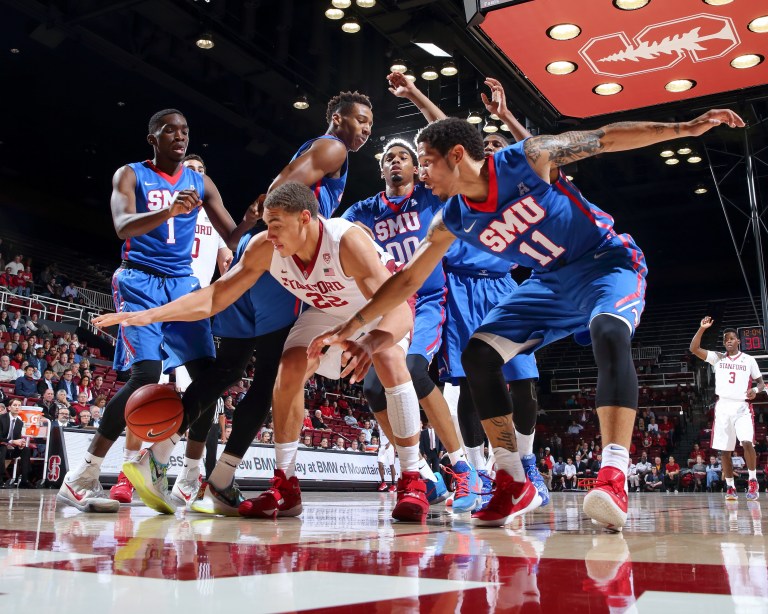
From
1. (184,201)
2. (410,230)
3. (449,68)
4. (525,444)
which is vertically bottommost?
(525,444)

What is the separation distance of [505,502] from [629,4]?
481 centimetres

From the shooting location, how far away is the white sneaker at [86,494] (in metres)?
3.34

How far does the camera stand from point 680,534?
2.25 meters

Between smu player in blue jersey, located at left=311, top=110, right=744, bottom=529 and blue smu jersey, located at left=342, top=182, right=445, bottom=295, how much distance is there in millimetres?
1443

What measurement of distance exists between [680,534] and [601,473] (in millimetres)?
283

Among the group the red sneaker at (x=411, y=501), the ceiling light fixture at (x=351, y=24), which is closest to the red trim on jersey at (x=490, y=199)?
the red sneaker at (x=411, y=501)

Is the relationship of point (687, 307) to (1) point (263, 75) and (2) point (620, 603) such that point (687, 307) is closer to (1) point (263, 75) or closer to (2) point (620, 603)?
(1) point (263, 75)

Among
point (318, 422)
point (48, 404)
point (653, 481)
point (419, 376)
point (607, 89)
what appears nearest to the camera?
point (419, 376)

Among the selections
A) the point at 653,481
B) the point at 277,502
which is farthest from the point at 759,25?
the point at 653,481

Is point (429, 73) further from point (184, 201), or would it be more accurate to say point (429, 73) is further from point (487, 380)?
point (487, 380)

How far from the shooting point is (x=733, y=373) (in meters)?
9.13

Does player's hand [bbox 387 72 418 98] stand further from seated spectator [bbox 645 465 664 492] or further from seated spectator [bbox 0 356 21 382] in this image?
seated spectator [bbox 645 465 664 492]

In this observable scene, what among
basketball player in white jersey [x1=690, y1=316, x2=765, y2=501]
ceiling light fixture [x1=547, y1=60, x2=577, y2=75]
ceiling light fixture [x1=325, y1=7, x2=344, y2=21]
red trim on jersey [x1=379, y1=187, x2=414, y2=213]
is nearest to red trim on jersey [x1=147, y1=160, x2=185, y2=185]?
red trim on jersey [x1=379, y1=187, x2=414, y2=213]

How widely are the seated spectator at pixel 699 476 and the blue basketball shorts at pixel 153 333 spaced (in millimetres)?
15574
